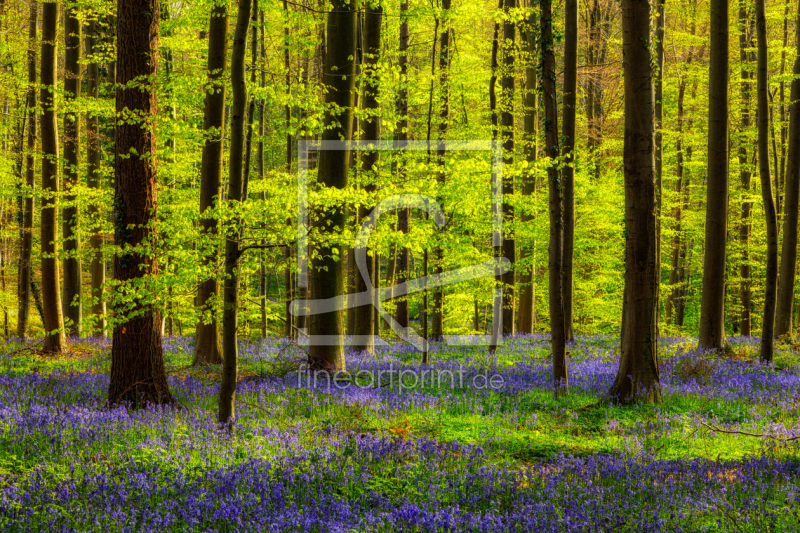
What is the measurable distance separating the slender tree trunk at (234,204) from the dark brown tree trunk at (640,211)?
6.36 metres

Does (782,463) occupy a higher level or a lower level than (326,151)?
lower

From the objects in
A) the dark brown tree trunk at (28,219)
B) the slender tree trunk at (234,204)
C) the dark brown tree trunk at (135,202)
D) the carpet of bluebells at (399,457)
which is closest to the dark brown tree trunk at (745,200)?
the carpet of bluebells at (399,457)

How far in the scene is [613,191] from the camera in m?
22.6

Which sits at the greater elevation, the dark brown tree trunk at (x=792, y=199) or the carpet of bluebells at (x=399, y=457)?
the dark brown tree trunk at (x=792, y=199)

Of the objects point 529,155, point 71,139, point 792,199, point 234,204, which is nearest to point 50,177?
point 71,139

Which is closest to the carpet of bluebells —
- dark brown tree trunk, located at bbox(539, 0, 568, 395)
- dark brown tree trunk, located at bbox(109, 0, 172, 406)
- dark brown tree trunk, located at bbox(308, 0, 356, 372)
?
dark brown tree trunk, located at bbox(109, 0, 172, 406)

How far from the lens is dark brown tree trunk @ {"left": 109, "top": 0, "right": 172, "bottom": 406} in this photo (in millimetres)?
7918

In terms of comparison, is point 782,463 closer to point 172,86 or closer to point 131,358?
point 131,358

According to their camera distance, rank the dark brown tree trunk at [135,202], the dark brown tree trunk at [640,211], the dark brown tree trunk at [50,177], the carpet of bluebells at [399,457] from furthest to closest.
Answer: the dark brown tree trunk at [50,177]
the dark brown tree trunk at [640,211]
the dark brown tree trunk at [135,202]
the carpet of bluebells at [399,457]

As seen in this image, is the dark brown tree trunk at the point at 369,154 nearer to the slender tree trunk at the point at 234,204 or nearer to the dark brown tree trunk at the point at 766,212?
the slender tree trunk at the point at 234,204

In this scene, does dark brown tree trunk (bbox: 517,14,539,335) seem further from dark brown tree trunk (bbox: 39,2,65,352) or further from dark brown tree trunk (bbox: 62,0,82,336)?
dark brown tree trunk (bbox: 62,0,82,336)

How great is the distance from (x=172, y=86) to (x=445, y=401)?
6.73m

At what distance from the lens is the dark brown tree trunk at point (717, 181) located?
12.7 metres

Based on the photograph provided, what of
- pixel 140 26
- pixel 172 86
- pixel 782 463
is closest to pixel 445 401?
pixel 782 463
